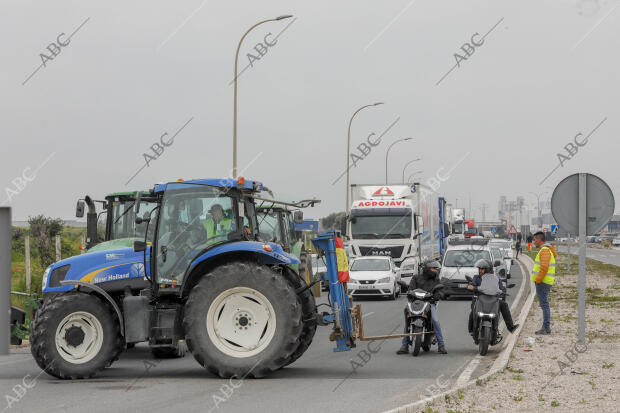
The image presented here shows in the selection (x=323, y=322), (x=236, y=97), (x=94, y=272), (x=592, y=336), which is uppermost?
(x=236, y=97)

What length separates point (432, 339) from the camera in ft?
47.8

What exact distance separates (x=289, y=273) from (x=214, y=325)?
4.44ft

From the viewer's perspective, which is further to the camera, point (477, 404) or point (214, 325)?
point (214, 325)

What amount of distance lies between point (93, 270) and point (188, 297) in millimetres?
1419

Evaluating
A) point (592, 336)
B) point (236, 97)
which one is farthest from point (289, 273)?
point (236, 97)

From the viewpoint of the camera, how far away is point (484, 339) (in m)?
13.6

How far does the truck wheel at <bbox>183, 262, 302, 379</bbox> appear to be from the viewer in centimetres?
1106

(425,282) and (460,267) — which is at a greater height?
(425,282)

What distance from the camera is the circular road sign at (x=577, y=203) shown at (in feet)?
43.9

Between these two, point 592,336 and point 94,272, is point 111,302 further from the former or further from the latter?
point 592,336

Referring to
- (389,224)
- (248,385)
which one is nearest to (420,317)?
(248,385)

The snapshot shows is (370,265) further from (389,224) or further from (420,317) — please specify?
(420,317)

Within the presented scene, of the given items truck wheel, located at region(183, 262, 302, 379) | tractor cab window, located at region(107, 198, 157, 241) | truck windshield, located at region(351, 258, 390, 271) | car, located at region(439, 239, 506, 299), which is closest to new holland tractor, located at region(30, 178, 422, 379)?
truck wheel, located at region(183, 262, 302, 379)

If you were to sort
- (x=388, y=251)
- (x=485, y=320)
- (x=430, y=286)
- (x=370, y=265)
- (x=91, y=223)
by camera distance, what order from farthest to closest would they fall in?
(x=388, y=251) → (x=370, y=265) → (x=91, y=223) → (x=430, y=286) → (x=485, y=320)
